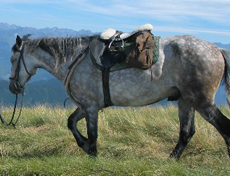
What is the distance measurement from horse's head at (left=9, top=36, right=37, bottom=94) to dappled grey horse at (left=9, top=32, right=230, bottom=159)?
19 millimetres

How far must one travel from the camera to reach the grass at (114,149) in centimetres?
415

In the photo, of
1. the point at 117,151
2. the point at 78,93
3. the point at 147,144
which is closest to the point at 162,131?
the point at 147,144

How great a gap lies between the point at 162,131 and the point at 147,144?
41.5 inches

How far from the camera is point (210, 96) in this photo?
4.76m

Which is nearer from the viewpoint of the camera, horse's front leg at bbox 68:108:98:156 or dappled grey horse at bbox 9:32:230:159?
dappled grey horse at bbox 9:32:230:159

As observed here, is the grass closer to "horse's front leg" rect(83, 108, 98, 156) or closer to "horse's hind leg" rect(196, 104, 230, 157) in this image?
"horse's front leg" rect(83, 108, 98, 156)

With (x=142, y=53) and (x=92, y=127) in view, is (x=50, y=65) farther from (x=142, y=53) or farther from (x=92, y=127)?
(x=142, y=53)

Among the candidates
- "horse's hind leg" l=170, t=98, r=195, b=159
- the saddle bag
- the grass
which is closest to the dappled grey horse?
"horse's hind leg" l=170, t=98, r=195, b=159

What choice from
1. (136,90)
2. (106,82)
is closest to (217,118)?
(136,90)

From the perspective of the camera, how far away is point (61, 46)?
568 centimetres

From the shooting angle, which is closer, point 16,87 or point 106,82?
point 106,82

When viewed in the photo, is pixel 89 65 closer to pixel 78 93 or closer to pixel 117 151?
pixel 78 93

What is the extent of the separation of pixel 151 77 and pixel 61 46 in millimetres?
1868

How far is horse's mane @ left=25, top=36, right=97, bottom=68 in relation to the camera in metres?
5.59
